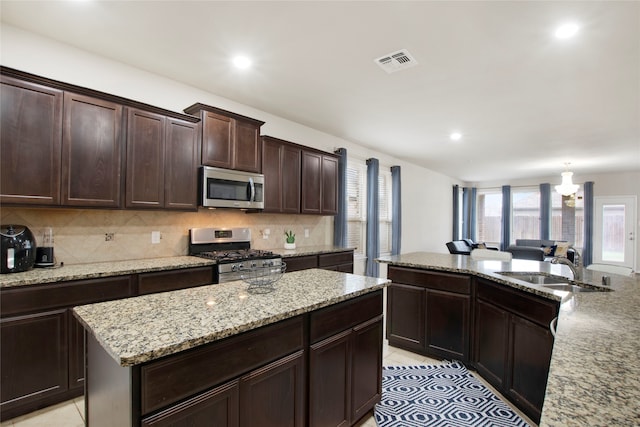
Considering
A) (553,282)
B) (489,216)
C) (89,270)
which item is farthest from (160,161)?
(489,216)

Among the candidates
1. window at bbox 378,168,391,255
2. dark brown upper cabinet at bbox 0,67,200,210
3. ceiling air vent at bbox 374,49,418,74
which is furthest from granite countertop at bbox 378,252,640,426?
window at bbox 378,168,391,255

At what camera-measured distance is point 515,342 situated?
2.28 m

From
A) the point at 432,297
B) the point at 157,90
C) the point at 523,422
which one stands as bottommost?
the point at 523,422

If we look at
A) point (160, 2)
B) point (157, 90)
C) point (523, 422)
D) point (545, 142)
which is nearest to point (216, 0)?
point (160, 2)

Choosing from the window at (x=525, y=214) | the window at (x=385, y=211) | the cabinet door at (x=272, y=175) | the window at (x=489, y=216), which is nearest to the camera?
the cabinet door at (x=272, y=175)

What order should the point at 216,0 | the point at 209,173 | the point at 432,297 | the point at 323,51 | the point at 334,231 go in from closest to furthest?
the point at 216,0, the point at 323,51, the point at 432,297, the point at 209,173, the point at 334,231

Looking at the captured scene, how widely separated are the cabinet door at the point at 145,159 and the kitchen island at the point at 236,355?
1.43 meters

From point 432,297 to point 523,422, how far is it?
1.10 meters

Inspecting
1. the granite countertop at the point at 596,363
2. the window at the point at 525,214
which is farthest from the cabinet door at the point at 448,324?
the window at the point at 525,214

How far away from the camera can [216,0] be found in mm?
2088

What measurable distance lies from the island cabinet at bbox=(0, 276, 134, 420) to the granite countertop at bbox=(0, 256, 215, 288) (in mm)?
45

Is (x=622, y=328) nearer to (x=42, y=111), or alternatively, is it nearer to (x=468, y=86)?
(x=468, y=86)

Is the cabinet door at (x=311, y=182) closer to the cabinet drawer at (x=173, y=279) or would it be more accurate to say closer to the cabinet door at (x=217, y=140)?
the cabinet door at (x=217, y=140)

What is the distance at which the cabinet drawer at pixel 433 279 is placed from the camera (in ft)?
9.29
